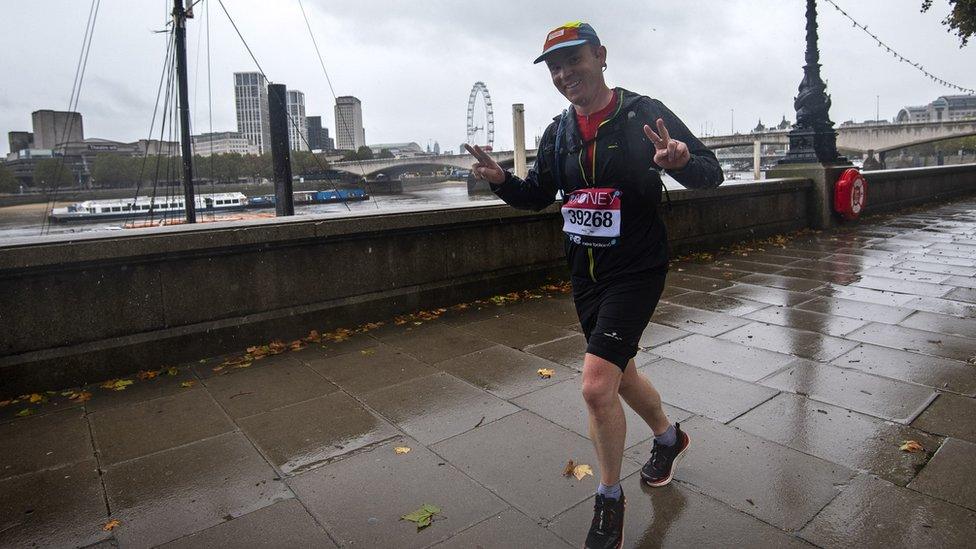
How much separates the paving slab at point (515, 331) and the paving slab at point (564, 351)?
3.9 inches

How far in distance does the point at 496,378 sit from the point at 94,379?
2.83 meters

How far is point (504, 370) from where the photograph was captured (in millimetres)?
4457

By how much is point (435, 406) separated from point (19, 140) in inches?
1446

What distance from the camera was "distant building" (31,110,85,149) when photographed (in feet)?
56.5

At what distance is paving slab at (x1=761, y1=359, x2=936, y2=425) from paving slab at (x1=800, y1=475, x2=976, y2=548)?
94 centimetres

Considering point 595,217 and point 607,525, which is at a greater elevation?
point 595,217

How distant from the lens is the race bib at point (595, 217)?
95.5 inches

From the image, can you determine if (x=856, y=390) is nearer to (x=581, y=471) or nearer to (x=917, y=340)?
(x=917, y=340)

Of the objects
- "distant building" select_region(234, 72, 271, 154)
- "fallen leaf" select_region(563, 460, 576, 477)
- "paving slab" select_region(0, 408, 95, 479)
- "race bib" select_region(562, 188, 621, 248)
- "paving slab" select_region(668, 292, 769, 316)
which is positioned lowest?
"fallen leaf" select_region(563, 460, 576, 477)

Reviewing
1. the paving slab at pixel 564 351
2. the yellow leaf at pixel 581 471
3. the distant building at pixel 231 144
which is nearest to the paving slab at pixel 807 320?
the paving slab at pixel 564 351

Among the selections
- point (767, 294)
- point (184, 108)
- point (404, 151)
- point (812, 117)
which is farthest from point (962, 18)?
point (404, 151)

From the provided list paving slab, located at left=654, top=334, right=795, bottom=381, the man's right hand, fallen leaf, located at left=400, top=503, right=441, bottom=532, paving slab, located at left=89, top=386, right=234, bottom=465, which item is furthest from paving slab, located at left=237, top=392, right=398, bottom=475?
paving slab, located at left=654, top=334, right=795, bottom=381

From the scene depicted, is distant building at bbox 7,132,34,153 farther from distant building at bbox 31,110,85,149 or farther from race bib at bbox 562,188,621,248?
race bib at bbox 562,188,621,248

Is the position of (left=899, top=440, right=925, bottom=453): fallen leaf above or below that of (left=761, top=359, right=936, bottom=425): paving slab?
below
